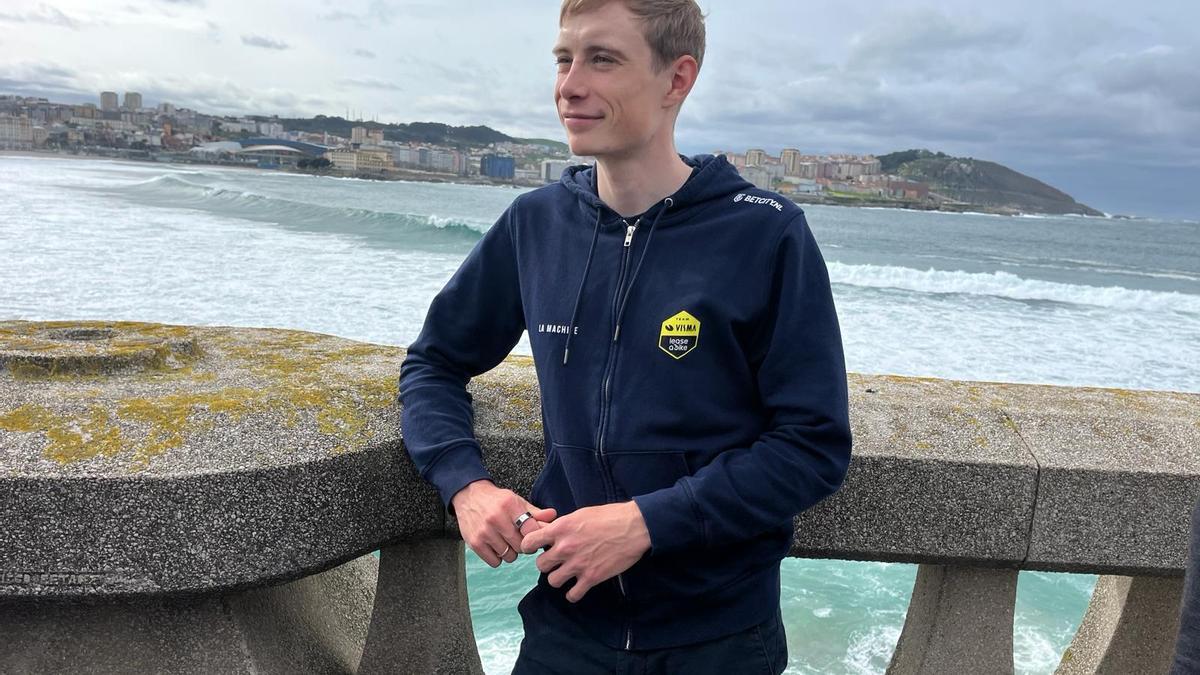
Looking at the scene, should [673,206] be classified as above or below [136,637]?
above

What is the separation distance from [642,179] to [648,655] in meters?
0.91

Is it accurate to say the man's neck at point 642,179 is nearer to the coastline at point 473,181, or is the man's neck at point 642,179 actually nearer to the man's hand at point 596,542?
the man's hand at point 596,542

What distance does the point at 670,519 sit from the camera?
163cm

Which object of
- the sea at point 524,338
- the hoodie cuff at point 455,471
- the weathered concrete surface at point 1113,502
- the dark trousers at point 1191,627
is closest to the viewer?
the dark trousers at point 1191,627

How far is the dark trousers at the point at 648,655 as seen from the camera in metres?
1.77

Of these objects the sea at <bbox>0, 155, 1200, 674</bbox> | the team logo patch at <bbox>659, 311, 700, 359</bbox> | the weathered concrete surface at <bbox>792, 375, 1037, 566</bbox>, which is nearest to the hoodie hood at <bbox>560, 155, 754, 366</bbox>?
the team logo patch at <bbox>659, 311, 700, 359</bbox>

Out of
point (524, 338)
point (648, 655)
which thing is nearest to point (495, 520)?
point (648, 655)

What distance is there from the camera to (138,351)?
2.21m

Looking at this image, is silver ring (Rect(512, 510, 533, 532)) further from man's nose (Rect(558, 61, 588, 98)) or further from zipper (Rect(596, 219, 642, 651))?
man's nose (Rect(558, 61, 588, 98))

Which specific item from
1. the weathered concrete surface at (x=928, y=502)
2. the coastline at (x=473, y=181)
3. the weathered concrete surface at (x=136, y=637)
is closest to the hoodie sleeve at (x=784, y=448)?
the weathered concrete surface at (x=928, y=502)

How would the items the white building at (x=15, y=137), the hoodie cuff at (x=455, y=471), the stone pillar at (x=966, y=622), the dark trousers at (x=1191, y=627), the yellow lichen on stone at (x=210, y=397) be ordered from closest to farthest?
the dark trousers at (x=1191, y=627) → the yellow lichen on stone at (x=210, y=397) → the hoodie cuff at (x=455, y=471) → the stone pillar at (x=966, y=622) → the white building at (x=15, y=137)

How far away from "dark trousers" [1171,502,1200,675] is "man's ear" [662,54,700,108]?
1.17m

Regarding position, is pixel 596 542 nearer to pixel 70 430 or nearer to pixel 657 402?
pixel 657 402

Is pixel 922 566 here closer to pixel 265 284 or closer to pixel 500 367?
pixel 500 367
